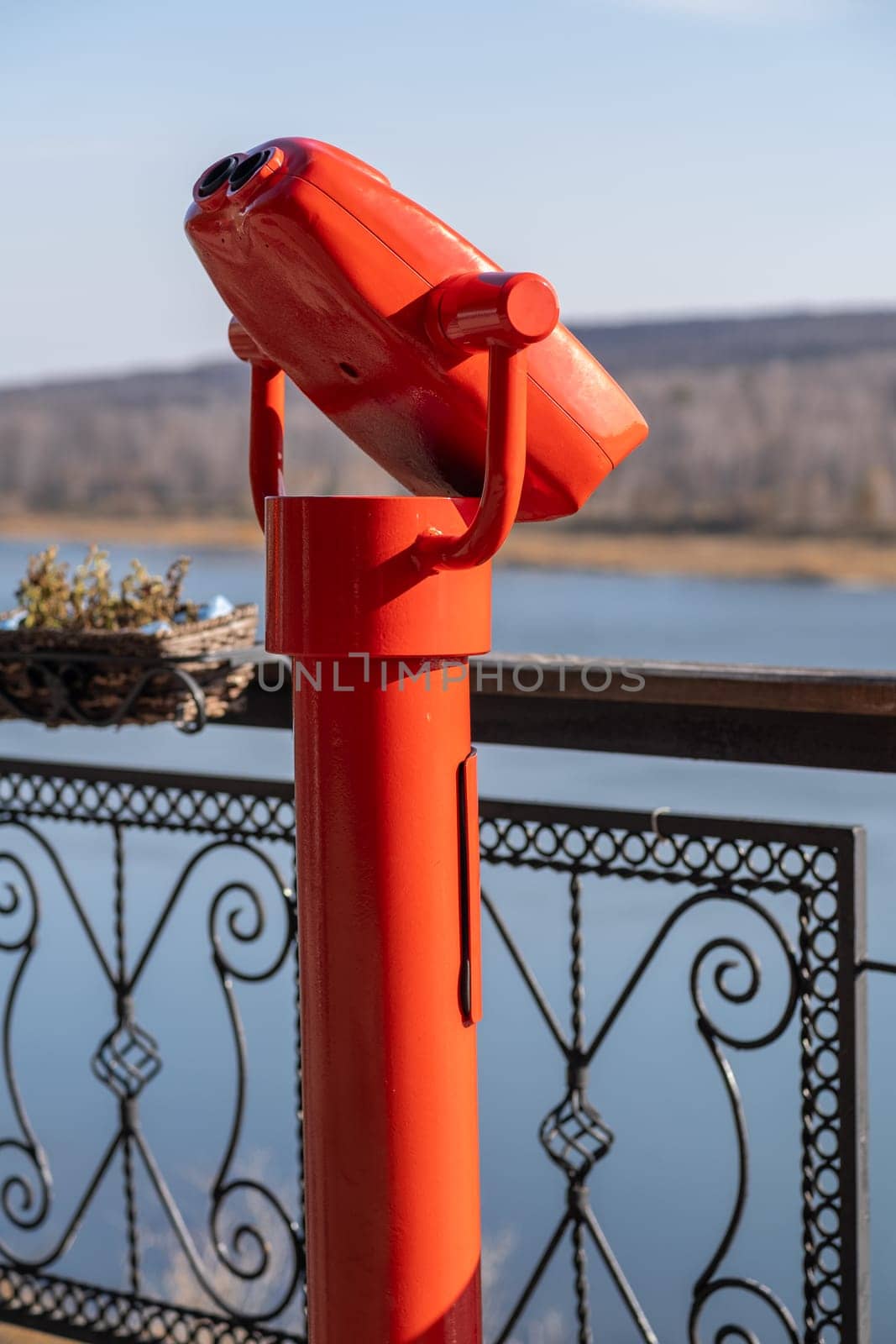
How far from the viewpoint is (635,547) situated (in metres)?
1.98

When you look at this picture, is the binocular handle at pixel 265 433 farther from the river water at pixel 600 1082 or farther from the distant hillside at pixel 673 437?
the river water at pixel 600 1082

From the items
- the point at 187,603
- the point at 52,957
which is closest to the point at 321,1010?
the point at 187,603

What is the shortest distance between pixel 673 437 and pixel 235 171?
5.08ft

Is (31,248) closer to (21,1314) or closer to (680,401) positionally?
(680,401)

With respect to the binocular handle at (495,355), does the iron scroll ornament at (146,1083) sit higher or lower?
lower

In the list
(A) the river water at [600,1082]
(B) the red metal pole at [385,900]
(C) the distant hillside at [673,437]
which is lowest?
(A) the river water at [600,1082]

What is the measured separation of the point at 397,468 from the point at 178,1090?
3.62 m

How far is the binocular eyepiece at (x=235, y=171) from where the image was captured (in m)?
0.78

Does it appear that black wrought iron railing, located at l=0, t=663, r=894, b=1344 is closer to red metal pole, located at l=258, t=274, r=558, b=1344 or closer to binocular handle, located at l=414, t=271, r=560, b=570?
red metal pole, located at l=258, t=274, r=558, b=1344

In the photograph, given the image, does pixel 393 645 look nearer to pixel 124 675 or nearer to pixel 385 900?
pixel 385 900

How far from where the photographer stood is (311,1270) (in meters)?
0.96

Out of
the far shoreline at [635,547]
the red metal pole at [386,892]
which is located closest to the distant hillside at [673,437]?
the far shoreline at [635,547]

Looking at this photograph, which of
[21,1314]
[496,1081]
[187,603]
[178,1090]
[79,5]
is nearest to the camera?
[187,603]

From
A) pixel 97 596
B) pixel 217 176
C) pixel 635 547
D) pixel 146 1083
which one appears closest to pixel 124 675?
pixel 97 596
